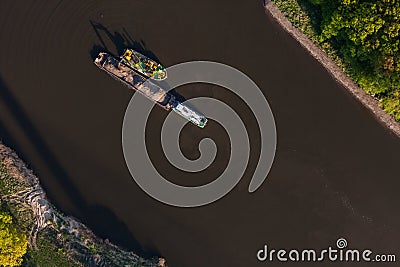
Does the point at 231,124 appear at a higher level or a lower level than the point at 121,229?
higher

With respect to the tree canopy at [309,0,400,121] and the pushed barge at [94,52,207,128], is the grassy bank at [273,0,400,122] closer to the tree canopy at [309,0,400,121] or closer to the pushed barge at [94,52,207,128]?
the tree canopy at [309,0,400,121]

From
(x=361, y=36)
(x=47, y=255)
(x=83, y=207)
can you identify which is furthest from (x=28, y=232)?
(x=361, y=36)

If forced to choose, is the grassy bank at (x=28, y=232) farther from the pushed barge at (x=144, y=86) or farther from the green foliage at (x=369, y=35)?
the green foliage at (x=369, y=35)

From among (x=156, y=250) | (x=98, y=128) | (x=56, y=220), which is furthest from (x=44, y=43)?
(x=156, y=250)

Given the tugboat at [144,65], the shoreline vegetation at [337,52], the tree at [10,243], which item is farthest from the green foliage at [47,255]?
the shoreline vegetation at [337,52]

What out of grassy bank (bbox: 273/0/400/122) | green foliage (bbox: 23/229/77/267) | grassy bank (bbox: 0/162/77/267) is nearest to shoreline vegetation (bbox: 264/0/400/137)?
grassy bank (bbox: 273/0/400/122)

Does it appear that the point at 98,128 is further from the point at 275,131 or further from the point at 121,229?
the point at 275,131
